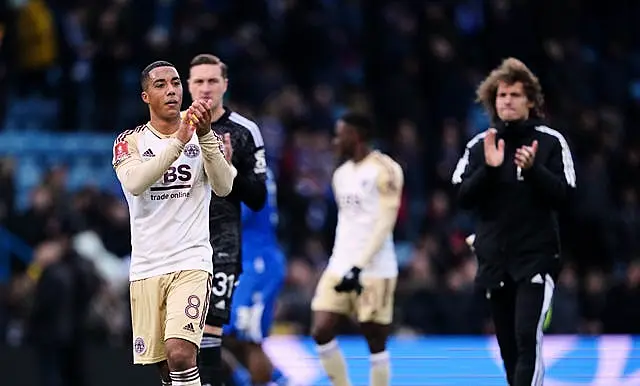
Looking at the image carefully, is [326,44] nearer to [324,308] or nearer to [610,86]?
[610,86]

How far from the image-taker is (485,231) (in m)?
11.0

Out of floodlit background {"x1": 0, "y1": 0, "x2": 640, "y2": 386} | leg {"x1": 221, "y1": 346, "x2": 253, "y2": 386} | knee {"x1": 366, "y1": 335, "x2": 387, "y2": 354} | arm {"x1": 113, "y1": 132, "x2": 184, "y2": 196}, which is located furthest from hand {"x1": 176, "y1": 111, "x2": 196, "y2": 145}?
floodlit background {"x1": 0, "y1": 0, "x2": 640, "y2": 386}

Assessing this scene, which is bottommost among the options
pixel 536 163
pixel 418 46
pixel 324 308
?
pixel 324 308

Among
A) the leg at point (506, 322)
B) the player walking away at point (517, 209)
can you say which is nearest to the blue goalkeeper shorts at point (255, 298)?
the player walking away at point (517, 209)

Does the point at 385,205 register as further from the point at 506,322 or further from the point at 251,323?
the point at 506,322

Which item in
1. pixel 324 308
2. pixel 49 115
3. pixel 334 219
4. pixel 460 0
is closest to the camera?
pixel 324 308

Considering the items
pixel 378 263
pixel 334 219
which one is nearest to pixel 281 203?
pixel 334 219

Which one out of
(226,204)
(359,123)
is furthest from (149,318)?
(359,123)

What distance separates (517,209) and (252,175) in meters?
1.86

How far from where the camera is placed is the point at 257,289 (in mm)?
12992

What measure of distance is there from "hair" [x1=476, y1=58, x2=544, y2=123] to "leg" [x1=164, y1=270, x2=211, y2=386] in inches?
112

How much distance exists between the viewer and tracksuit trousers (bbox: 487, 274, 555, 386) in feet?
34.4

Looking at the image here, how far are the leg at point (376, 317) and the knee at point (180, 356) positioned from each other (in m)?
3.76

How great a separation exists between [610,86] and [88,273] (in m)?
8.81
